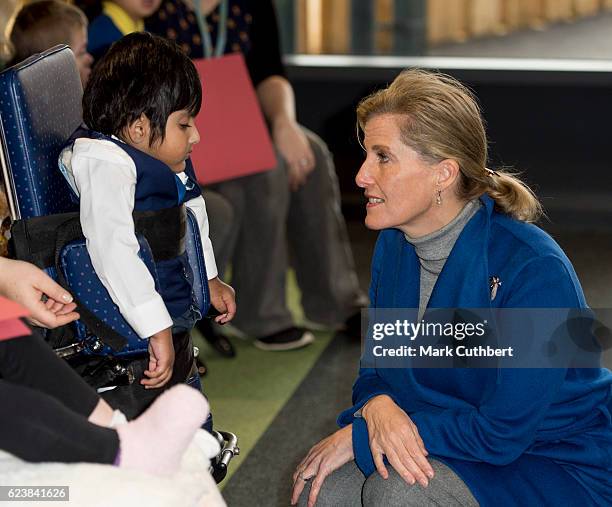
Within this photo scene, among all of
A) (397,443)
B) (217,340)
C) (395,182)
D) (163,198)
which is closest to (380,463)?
(397,443)

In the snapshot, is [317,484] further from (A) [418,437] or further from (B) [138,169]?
(B) [138,169]

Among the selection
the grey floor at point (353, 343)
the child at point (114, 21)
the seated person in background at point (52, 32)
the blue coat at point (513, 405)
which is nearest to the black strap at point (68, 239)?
the blue coat at point (513, 405)

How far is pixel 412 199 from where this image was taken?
6.35ft

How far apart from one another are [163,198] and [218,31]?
1703mm

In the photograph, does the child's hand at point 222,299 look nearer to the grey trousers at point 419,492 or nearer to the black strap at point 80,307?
the black strap at point 80,307

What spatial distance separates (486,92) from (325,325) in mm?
2041

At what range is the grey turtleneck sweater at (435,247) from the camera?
1.94 m

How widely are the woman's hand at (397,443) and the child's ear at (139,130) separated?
65 cm

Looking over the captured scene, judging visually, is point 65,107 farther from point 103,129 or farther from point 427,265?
point 427,265

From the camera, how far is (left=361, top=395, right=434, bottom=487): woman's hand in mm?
1783

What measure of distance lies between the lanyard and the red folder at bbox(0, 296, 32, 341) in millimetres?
2127

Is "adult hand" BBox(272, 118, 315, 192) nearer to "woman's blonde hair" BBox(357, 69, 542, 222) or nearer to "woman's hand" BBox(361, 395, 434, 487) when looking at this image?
"woman's blonde hair" BBox(357, 69, 542, 222)

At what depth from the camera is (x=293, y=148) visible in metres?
3.71

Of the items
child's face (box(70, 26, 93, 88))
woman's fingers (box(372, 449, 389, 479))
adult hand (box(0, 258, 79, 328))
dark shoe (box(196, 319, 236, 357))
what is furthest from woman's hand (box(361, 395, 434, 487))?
dark shoe (box(196, 319, 236, 357))
